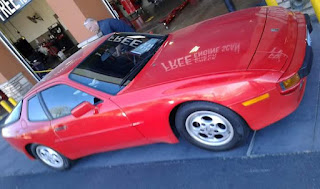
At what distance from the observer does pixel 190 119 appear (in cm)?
290

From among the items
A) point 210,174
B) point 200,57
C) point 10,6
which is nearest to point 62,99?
point 200,57

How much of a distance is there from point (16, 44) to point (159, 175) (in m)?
15.0

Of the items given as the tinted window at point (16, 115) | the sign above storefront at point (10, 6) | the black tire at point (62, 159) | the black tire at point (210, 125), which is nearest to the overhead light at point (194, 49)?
the black tire at point (210, 125)

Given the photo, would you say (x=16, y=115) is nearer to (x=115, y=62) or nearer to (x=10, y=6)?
(x=115, y=62)

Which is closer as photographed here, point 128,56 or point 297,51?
point 297,51

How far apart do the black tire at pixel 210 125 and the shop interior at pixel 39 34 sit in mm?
13140

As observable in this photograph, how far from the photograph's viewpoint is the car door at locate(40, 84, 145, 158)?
324 cm

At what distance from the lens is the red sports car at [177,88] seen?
Answer: 2607 mm

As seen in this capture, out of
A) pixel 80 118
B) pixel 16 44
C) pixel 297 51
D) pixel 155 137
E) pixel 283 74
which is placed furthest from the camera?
pixel 16 44

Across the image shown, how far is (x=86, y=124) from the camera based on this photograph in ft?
11.3

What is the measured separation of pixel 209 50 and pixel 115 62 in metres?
1.15

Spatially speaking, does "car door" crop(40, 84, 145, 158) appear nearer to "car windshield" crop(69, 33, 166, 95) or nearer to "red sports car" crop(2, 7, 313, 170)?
"red sports car" crop(2, 7, 313, 170)

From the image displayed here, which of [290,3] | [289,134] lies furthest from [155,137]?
[290,3]

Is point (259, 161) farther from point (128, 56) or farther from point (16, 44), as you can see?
point (16, 44)
